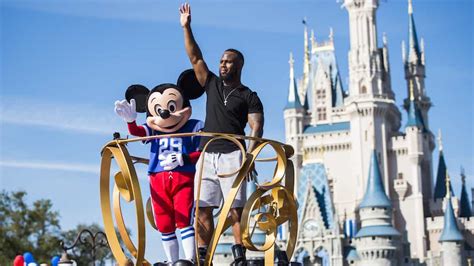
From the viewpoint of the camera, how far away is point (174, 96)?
20.6 ft

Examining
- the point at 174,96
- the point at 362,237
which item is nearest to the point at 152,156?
the point at 174,96

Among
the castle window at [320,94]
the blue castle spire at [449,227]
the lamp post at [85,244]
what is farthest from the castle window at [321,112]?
the lamp post at [85,244]

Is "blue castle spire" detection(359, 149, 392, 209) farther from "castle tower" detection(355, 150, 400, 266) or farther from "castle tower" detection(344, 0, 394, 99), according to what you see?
"castle tower" detection(344, 0, 394, 99)

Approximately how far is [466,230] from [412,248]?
10.7 ft

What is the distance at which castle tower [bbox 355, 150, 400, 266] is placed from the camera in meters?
52.7

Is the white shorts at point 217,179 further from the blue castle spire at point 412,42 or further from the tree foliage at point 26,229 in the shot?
the blue castle spire at point 412,42

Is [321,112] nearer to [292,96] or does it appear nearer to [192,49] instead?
[292,96]

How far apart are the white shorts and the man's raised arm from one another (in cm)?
56

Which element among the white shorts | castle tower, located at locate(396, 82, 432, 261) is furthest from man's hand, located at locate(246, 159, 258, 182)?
castle tower, located at locate(396, 82, 432, 261)

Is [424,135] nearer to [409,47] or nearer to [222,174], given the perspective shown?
[409,47]

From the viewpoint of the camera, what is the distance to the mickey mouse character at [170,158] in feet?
19.9

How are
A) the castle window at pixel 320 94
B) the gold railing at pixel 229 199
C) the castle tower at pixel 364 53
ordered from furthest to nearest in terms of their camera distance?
the castle window at pixel 320 94 < the castle tower at pixel 364 53 < the gold railing at pixel 229 199

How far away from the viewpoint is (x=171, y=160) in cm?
611

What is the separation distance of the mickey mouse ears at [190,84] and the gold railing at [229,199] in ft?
2.15
